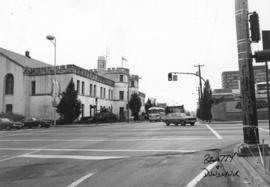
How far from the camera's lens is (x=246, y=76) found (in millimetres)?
9766

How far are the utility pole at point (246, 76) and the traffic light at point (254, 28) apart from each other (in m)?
0.63

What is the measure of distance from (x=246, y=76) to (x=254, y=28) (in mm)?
1462

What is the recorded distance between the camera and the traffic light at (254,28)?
9.12 meters

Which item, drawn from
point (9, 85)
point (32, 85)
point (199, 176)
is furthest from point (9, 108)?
point (199, 176)

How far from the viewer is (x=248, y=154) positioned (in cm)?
940

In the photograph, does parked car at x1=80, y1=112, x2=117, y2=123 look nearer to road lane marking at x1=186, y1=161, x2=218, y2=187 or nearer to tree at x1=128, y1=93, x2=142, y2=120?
tree at x1=128, y1=93, x2=142, y2=120

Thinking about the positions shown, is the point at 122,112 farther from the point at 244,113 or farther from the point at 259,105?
the point at 244,113

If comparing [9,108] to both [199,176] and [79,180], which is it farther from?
[199,176]

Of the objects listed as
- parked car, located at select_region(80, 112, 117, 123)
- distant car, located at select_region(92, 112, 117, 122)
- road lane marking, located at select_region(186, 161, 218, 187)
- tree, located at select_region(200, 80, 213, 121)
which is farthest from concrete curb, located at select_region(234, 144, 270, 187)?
distant car, located at select_region(92, 112, 117, 122)

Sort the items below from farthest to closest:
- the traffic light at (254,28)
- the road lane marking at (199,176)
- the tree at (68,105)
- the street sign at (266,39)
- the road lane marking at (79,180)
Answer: the tree at (68,105)
the traffic light at (254,28)
the street sign at (266,39)
the road lane marking at (79,180)
the road lane marking at (199,176)

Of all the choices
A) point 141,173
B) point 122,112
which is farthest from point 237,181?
point 122,112

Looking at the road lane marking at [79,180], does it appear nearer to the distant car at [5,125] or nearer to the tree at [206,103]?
the distant car at [5,125]

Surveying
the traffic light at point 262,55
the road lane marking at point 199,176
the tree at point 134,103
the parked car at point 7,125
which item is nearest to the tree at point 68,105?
the parked car at point 7,125

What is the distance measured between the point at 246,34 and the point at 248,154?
12.0ft
